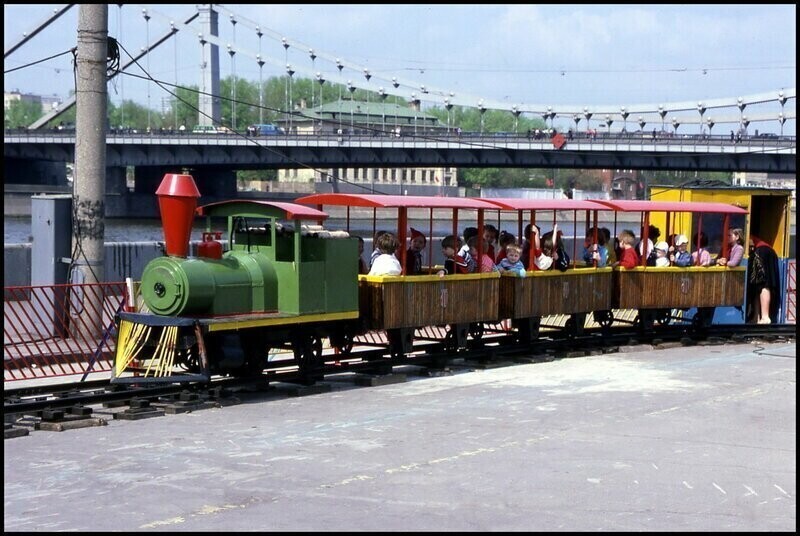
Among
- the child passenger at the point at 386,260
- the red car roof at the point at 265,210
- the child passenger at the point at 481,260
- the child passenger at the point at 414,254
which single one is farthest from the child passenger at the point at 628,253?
the red car roof at the point at 265,210

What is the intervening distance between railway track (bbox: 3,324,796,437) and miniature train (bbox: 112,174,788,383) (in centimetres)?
21

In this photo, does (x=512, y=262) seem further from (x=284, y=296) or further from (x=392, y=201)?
(x=284, y=296)

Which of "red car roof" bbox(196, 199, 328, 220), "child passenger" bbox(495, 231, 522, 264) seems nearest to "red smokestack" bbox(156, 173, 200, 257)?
"red car roof" bbox(196, 199, 328, 220)

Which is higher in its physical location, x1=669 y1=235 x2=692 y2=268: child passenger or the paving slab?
x1=669 y1=235 x2=692 y2=268: child passenger

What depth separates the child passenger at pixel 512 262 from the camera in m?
19.3

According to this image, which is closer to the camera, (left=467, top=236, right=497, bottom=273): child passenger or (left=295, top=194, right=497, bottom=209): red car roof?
(left=295, top=194, right=497, bottom=209): red car roof

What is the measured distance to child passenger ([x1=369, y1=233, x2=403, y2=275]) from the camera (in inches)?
668

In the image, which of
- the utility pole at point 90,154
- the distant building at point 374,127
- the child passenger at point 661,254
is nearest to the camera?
the utility pole at point 90,154

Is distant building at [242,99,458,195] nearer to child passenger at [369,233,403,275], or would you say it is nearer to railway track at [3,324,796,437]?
railway track at [3,324,796,437]

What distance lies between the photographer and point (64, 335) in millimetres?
18391

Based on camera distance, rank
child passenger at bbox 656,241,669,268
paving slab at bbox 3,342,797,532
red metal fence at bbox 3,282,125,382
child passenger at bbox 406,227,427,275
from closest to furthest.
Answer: paving slab at bbox 3,342,797,532 → red metal fence at bbox 3,282,125,382 → child passenger at bbox 406,227,427,275 → child passenger at bbox 656,241,669,268

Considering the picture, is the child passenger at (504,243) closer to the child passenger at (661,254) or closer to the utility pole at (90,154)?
the child passenger at (661,254)

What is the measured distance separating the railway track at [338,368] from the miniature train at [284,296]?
21 cm

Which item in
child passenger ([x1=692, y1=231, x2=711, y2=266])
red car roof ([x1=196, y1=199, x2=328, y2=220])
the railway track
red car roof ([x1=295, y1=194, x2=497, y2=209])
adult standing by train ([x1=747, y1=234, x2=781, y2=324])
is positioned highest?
red car roof ([x1=295, y1=194, x2=497, y2=209])
